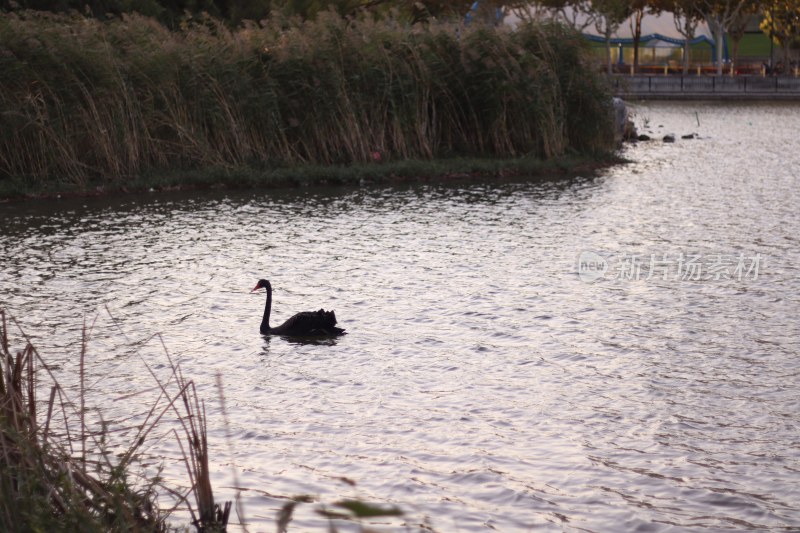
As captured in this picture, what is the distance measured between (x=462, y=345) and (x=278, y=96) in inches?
515

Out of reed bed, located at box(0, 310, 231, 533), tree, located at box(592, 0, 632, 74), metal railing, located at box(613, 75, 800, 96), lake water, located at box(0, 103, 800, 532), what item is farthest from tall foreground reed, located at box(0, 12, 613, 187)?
tree, located at box(592, 0, 632, 74)

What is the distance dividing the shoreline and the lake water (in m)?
0.75

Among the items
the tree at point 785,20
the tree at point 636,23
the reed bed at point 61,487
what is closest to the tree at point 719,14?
the tree at point 785,20

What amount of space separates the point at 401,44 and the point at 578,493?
1773 centimetres

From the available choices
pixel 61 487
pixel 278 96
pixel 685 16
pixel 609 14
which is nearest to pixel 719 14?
pixel 685 16

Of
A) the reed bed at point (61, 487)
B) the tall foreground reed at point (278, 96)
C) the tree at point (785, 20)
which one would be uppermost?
the tree at point (785, 20)

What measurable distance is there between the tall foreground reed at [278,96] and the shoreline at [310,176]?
1.23ft

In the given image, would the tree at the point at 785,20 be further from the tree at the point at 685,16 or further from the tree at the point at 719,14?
the tree at the point at 685,16

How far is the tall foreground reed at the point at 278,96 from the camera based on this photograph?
1967cm

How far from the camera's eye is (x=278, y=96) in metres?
22.0

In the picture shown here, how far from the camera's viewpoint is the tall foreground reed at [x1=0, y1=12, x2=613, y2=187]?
19.7 metres

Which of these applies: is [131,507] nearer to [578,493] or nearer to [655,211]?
[578,493]

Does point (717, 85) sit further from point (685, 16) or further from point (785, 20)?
point (785, 20)

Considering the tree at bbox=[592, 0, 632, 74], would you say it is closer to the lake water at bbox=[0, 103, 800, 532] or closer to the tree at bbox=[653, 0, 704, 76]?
the tree at bbox=[653, 0, 704, 76]
